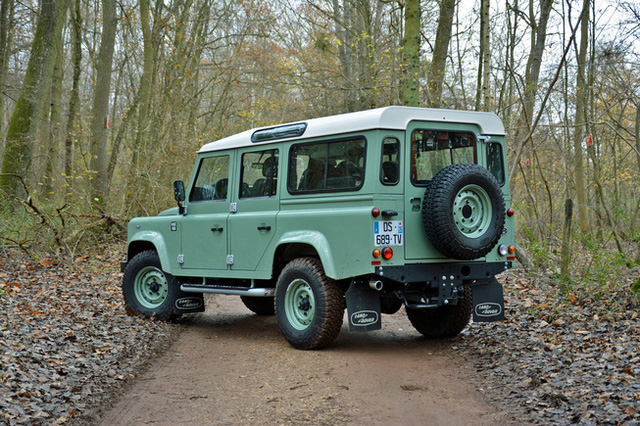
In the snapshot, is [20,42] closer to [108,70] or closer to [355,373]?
[108,70]

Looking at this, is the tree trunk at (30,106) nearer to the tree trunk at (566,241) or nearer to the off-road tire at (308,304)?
the off-road tire at (308,304)

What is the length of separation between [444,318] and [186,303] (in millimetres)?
3654

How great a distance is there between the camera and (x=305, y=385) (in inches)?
226

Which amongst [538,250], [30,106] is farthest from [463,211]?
[30,106]

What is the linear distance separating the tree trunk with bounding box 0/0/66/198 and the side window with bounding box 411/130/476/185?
10298mm

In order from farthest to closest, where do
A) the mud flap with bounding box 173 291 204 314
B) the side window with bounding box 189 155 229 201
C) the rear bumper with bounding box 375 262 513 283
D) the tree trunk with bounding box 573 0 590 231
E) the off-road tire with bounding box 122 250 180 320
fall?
the tree trunk with bounding box 573 0 590 231, the off-road tire with bounding box 122 250 180 320, the mud flap with bounding box 173 291 204 314, the side window with bounding box 189 155 229 201, the rear bumper with bounding box 375 262 513 283

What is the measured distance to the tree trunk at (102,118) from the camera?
16484mm

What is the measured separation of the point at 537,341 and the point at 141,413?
4152 millimetres

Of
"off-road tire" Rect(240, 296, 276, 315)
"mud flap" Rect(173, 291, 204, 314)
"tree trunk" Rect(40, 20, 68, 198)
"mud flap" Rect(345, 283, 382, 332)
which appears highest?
"tree trunk" Rect(40, 20, 68, 198)

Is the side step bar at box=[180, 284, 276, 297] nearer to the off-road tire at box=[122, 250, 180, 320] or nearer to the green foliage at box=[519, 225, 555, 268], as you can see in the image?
the off-road tire at box=[122, 250, 180, 320]

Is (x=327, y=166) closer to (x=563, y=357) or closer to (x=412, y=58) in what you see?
(x=563, y=357)

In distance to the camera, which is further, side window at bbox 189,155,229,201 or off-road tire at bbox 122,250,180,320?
off-road tire at bbox 122,250,180,320

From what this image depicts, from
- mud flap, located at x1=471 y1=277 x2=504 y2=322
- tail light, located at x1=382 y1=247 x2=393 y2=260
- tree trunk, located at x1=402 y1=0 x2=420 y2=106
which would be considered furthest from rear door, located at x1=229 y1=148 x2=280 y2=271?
tree trunk, located at x1=402 y1=0 x2=420 y2=106

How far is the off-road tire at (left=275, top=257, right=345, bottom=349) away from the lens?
7035 mm
